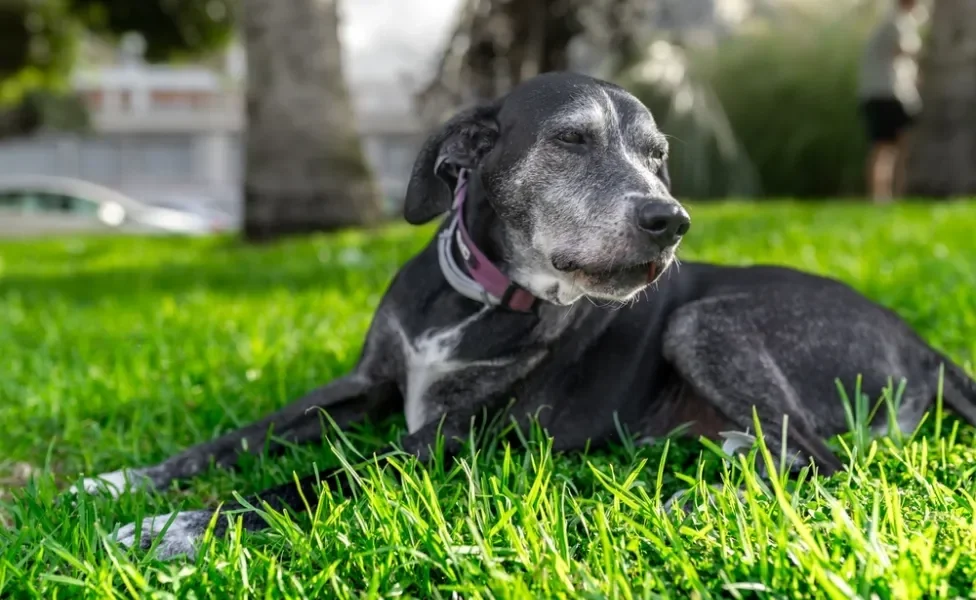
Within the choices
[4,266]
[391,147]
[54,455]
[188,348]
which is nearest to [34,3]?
[4,266]

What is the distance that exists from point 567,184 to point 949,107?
9.89 m

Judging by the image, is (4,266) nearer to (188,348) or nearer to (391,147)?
(188,348)

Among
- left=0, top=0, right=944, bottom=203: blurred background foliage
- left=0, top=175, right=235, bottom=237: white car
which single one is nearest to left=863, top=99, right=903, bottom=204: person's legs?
left=0, top=0, right=944, bottom=203: blurred background foliage

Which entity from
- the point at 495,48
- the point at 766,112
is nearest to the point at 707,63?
the point at 766,112

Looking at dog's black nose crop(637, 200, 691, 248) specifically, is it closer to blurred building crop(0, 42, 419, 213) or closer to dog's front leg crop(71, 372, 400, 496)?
dog's front leg crop(71, 372, 400, 496)

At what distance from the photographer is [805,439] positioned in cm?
268

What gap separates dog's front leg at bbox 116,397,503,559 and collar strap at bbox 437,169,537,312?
0.33 meters

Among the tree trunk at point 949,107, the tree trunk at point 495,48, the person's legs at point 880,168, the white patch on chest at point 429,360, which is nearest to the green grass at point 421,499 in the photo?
the white patch on chest at point 429,360

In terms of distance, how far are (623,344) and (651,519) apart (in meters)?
1.05

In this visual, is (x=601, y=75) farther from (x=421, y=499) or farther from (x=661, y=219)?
(x=421, y=499)

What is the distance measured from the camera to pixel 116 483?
2861 millimetres

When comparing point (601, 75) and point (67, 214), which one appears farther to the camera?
point (67, 214)

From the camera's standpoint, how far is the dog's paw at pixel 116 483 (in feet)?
8.46

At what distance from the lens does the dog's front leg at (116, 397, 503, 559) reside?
2.28 metres
